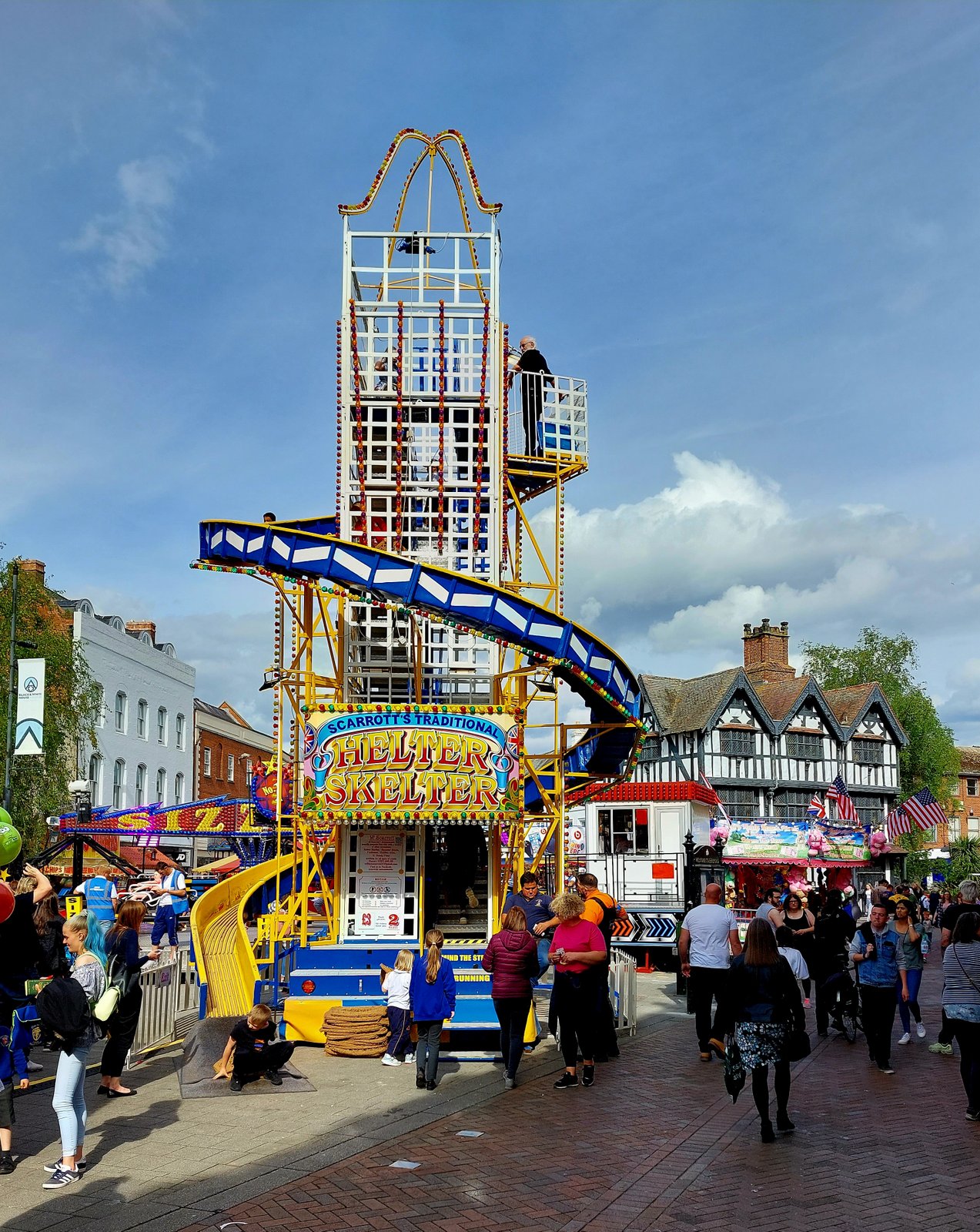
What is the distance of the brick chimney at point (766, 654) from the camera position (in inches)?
2194

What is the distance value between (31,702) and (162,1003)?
1020 cm

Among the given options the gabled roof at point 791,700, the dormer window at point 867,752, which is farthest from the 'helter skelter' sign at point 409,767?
the dormer window at point 867,752

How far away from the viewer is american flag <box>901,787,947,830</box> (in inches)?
1214

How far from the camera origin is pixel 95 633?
40.3m

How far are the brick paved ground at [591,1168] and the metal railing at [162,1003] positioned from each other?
2.72 m

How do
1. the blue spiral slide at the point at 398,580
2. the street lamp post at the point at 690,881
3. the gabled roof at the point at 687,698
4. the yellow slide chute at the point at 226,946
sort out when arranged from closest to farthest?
1. the yellow slide chute at the point at 226,946
2. the blue spiral slide at the point at 398,580
3. the street lamp post at the point at 690,881
4. the gabled roof at the point at 687,698

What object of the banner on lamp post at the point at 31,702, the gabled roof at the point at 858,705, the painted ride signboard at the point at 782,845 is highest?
the gabled roof at the point at 858,705

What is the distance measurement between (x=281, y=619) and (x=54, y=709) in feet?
71.0

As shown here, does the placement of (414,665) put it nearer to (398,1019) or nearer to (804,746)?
(398,1019)

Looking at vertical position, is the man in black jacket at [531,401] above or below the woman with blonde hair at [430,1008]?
above

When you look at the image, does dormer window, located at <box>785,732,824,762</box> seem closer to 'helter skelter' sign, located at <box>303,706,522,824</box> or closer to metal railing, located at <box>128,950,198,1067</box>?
'helter skelter' sign, located at <box>303,706,522,824</box>

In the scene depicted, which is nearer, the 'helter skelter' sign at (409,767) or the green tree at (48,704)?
the 'helter skelter' sign at (409,767)

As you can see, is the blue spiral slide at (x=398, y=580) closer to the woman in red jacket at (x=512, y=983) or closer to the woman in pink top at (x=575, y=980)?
the woman in pink top at (x=575, y=980)

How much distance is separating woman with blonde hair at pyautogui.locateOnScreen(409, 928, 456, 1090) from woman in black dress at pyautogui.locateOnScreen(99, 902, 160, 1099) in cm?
237
